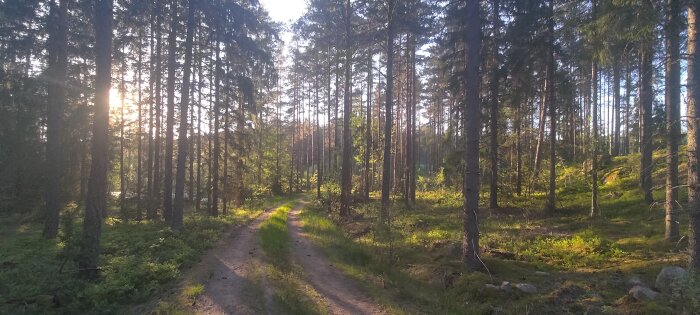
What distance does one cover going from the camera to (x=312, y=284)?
8.87m

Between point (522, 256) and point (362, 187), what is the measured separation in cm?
1981

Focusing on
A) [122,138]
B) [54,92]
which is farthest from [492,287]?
[122,138]

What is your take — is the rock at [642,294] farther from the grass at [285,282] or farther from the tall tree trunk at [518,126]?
the tall tree trunk at [518,126]

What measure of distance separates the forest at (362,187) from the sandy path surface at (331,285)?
7 cm

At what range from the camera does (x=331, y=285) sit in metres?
8.90

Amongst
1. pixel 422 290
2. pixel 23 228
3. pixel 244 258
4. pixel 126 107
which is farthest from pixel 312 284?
pixel 126 107

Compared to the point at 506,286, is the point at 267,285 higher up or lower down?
lower down

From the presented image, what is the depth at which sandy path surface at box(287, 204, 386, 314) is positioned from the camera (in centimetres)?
743

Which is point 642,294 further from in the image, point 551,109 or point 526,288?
point 551,109

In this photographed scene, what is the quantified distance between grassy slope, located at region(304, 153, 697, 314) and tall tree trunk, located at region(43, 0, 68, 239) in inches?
390

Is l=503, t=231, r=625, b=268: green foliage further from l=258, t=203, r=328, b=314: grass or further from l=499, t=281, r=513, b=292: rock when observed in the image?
l=258, t=203, r=328, b=314: grass

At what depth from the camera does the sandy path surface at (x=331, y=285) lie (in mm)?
7430

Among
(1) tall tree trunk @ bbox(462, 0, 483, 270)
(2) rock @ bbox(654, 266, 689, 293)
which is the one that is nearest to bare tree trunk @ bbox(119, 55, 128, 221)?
(1) tall tree trunk @ bbox(462, 0, 483, 270)

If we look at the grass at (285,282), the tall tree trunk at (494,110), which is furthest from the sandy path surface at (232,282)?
the tall tree trunk at (494,110)
